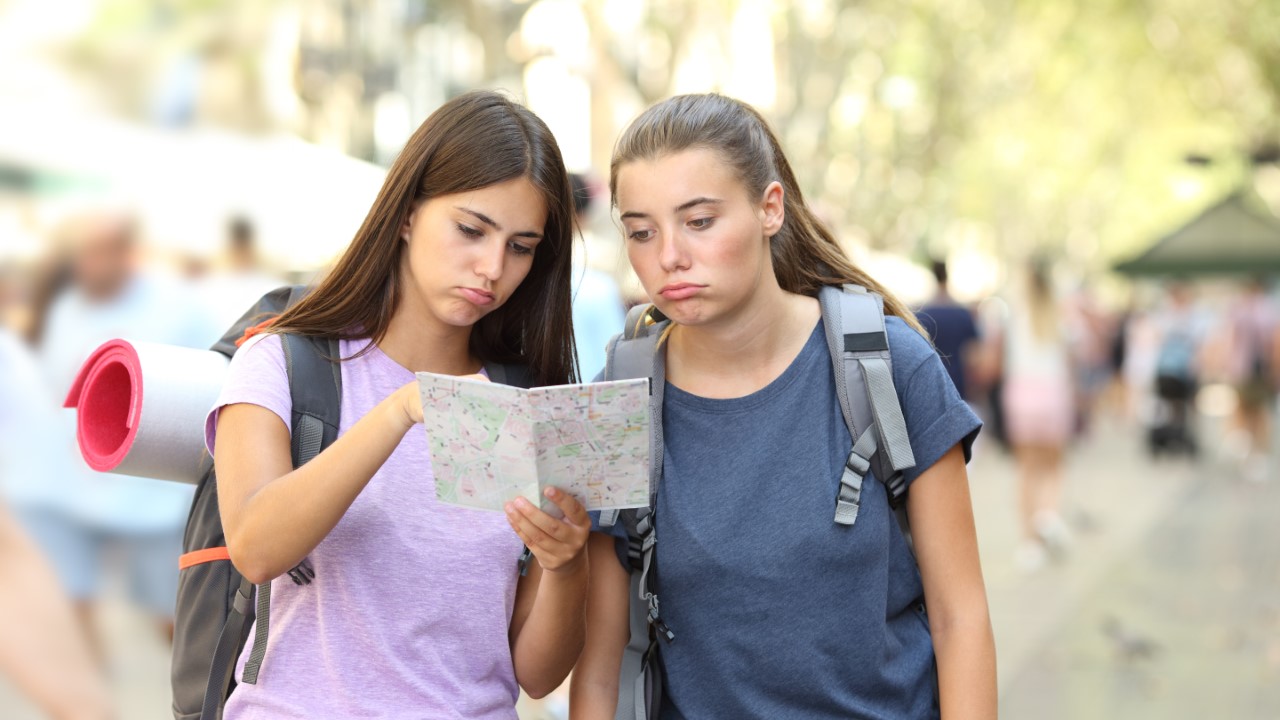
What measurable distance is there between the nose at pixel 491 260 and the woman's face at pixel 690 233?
208 millimetres

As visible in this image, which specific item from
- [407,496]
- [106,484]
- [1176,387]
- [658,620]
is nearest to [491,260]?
[407,496]

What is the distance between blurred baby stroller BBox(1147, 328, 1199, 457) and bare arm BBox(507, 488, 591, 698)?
16389mm

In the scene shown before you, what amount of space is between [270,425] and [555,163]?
65 cm

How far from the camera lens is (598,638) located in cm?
251

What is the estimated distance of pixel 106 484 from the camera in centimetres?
555

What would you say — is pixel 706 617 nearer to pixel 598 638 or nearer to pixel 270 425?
pixel 598 638

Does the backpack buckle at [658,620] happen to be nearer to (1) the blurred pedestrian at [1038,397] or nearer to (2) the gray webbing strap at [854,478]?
(2) the gray webbing strap at [854,478]

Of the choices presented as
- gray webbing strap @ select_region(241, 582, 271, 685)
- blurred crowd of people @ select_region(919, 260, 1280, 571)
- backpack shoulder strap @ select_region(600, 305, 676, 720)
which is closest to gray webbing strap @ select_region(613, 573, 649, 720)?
backpack shoulder strap @ select_region(600, 305, 676, 720)

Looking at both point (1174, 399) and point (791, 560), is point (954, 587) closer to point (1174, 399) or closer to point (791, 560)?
point (791, 560)

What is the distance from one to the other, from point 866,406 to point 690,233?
0.40 m

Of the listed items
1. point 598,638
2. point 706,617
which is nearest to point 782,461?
point 706,617

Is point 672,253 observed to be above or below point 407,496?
above

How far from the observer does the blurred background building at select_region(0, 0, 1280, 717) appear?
7.71m

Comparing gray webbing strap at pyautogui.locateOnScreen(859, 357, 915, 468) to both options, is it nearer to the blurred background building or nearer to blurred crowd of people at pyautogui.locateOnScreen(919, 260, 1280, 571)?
the blurred background building
